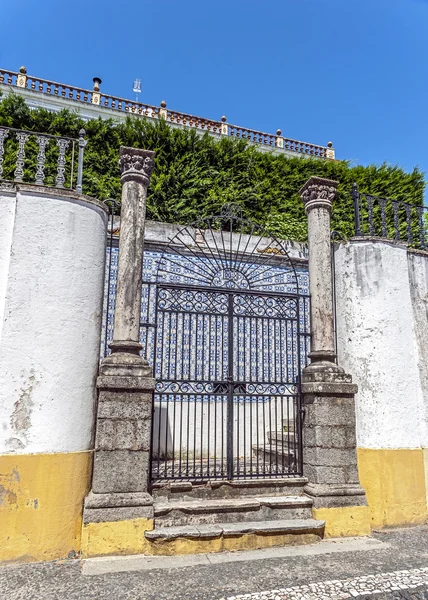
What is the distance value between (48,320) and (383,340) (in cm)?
427

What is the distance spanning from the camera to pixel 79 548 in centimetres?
460

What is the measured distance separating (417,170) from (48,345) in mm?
12656

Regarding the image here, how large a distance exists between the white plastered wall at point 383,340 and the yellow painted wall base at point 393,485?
0.15 meters

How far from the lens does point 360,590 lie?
12.5 ft

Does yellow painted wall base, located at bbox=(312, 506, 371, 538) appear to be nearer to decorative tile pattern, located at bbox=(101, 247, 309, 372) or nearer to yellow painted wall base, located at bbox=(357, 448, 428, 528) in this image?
yellow painted wall base, located at bbox=(357, 448, 428, 528)

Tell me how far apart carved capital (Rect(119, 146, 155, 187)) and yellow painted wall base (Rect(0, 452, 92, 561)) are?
10.9 ft

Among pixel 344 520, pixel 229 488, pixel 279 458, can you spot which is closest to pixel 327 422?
pixel 344 520

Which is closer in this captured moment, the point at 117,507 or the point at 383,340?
the point at 117,507

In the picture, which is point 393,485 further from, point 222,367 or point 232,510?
point 222,367

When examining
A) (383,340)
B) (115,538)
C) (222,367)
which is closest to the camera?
(115,538)

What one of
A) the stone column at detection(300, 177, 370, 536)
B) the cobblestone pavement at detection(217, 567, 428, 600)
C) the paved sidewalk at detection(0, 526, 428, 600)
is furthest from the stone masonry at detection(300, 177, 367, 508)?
the cobblestone pavement at detection(217, 567, 428, 600)

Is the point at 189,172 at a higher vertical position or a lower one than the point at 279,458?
higher

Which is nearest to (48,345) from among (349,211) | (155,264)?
(155,264)

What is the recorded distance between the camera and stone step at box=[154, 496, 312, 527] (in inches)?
195
